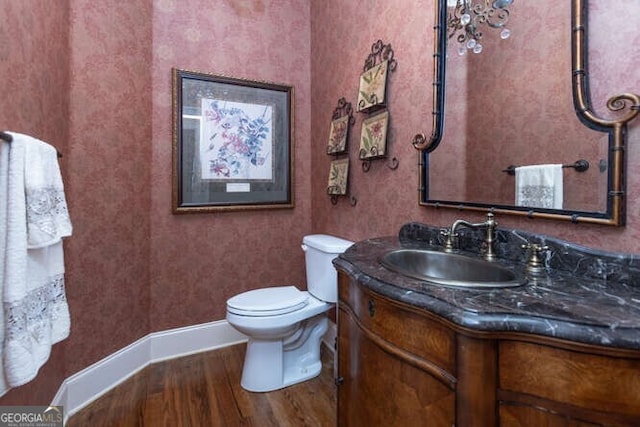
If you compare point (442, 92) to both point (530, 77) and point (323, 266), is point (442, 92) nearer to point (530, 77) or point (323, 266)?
point (530, 77)

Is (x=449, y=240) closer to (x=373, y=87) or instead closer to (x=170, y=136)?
(x=373, y=87)

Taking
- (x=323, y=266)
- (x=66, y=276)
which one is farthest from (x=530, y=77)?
(x=66, y=276)

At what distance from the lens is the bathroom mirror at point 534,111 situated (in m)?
0.86

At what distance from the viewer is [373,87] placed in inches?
65.5

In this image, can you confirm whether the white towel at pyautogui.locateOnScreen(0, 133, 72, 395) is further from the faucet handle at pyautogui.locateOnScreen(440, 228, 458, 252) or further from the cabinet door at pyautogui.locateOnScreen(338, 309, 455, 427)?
the faucet handle at pyautogui.locateOnScreen(440, 228, 458, 252)

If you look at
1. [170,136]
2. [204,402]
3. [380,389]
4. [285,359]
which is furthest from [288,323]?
[170,136]

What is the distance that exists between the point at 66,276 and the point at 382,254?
1.55m

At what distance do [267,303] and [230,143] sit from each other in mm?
1166

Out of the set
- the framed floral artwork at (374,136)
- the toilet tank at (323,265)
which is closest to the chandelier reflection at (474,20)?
the framed floral artwork at (374,136)

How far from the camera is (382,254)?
1.15 metres

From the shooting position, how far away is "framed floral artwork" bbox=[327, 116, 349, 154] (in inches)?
76.6

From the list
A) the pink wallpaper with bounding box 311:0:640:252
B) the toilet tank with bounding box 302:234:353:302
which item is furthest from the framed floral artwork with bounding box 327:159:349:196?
the toilet tank with bounding box 302:234:353:302

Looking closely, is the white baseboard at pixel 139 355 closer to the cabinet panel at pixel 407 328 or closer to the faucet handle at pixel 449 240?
the faucet handle at pixel 449 240

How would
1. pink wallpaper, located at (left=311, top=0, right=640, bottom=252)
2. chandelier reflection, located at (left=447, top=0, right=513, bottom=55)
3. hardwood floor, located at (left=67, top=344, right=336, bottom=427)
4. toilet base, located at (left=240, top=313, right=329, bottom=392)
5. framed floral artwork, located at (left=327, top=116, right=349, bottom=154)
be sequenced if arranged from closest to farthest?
pink wallpaper, located at (left=311, top=0, right=640, bottom=252)
chandelier reflection, located at (left=447, top=0, right=513, bottom=55)
hardwood floor, located at (left=67, top=344, right=336, bottom=427)
toilet base, located at (left=240, top=313, right=329, bottom=392)
framed floral artwork, located at (left=327, top=116, right=349, bottom=154)
